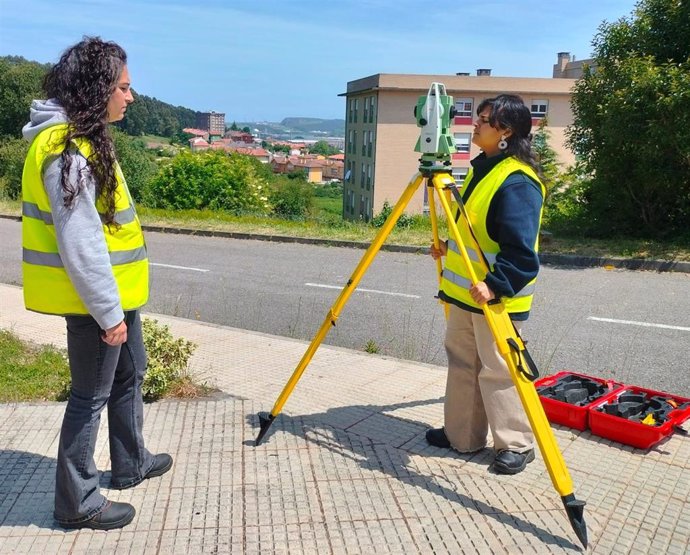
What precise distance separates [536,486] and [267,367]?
2585 mm

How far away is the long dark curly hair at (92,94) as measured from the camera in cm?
273

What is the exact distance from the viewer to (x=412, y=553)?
9.54 feet

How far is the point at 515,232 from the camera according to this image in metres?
3.26

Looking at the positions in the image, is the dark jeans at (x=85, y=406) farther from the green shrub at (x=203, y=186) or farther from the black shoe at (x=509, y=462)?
the green shrub at (x=203, y=186)

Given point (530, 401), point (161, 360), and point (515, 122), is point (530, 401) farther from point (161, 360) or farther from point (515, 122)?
point (161, 360)

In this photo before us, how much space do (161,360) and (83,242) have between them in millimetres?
2138

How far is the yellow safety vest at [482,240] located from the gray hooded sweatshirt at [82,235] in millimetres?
1632

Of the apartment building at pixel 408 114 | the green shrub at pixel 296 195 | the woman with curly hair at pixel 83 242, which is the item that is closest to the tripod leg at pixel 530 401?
the woman with curly hair at pixel 83 242

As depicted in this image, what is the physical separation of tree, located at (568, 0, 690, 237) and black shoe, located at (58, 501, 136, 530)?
10151 millimetres

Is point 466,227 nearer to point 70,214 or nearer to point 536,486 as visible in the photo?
point 536,486

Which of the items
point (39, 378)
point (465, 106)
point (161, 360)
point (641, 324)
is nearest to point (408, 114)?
point (465, 106)

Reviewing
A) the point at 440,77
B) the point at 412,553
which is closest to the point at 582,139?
the point at 412,553

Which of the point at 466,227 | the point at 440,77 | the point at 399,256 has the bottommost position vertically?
the point at 399,256

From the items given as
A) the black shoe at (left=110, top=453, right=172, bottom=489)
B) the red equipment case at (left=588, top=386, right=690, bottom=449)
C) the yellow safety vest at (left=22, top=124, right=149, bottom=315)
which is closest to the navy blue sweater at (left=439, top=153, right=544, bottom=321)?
the red equipment case at (left=588, top=386, right=690, bottom=449)
